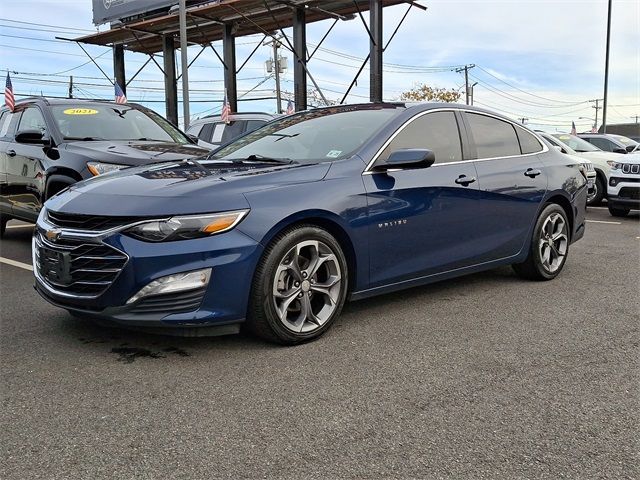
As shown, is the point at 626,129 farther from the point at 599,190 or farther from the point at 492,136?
the point at 492,136

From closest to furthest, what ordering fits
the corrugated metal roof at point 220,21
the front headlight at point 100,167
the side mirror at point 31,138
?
the front headlight at point 100,167 → the side mirror at point 31,138 → the corrugated metal roof at point 220,21

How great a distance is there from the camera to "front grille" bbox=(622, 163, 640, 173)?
1068 centimetres

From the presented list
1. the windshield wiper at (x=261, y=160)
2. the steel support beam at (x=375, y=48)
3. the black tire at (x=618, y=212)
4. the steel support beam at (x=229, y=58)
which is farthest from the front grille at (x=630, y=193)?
the steel support beam at (x=229, y=58)

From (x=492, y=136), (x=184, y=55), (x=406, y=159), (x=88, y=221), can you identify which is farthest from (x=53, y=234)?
(x=184, y=55)

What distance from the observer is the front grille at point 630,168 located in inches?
420

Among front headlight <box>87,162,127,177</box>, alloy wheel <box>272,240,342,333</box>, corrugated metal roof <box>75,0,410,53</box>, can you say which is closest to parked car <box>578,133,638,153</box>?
corrugated metal roof <box>75,0,410,53</box>

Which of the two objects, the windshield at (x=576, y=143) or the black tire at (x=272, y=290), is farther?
the windshield at (x=576, y=143)

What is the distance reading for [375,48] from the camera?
21.4 metres

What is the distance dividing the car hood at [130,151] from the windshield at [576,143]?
1001cm

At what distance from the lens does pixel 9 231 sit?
888 cm

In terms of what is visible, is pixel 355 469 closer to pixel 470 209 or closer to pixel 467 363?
pixel 467 363

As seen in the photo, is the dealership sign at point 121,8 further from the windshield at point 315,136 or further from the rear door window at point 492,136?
the rear door window at point 492,136

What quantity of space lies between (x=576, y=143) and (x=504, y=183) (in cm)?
1021

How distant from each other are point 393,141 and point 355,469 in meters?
2.57
